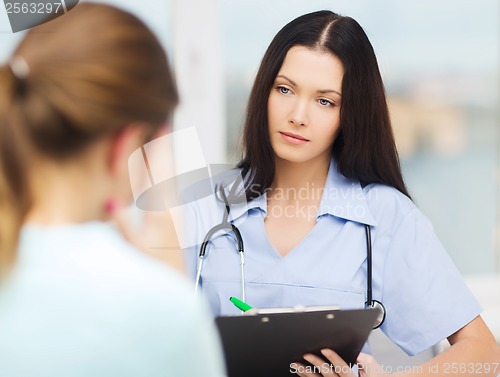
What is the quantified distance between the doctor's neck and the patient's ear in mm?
765

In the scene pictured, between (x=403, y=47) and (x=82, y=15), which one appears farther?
(x=403, y=47)

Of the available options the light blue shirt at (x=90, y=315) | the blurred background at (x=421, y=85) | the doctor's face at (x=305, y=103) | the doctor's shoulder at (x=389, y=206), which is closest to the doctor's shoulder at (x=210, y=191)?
the doctor's face at (x=305, y=103)

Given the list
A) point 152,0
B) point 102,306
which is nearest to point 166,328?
point 102,306

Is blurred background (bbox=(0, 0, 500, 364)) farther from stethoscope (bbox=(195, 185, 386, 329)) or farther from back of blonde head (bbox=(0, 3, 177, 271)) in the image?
back of blonde head (bbox=(0, 3, 177, 271))

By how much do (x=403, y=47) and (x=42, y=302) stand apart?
5.85 feet

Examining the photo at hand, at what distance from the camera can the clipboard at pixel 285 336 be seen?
35.0 inches

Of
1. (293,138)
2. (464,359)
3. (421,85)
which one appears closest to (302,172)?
(293,138)

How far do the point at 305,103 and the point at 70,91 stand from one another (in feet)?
2.31

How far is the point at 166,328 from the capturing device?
58cm

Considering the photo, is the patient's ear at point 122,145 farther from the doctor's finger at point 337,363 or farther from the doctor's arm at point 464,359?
the doctor's arm at point 464,359

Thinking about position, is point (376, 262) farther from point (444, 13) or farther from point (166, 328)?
point (444, 13)

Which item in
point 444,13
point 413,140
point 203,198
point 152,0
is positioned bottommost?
point 413,140

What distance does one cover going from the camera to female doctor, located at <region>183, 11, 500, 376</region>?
3.99 ft

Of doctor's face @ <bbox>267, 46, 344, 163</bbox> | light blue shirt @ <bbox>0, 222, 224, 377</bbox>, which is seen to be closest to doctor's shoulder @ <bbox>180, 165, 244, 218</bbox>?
doctor's face @ <bbox>267, 46, 344, 163</bbox>
